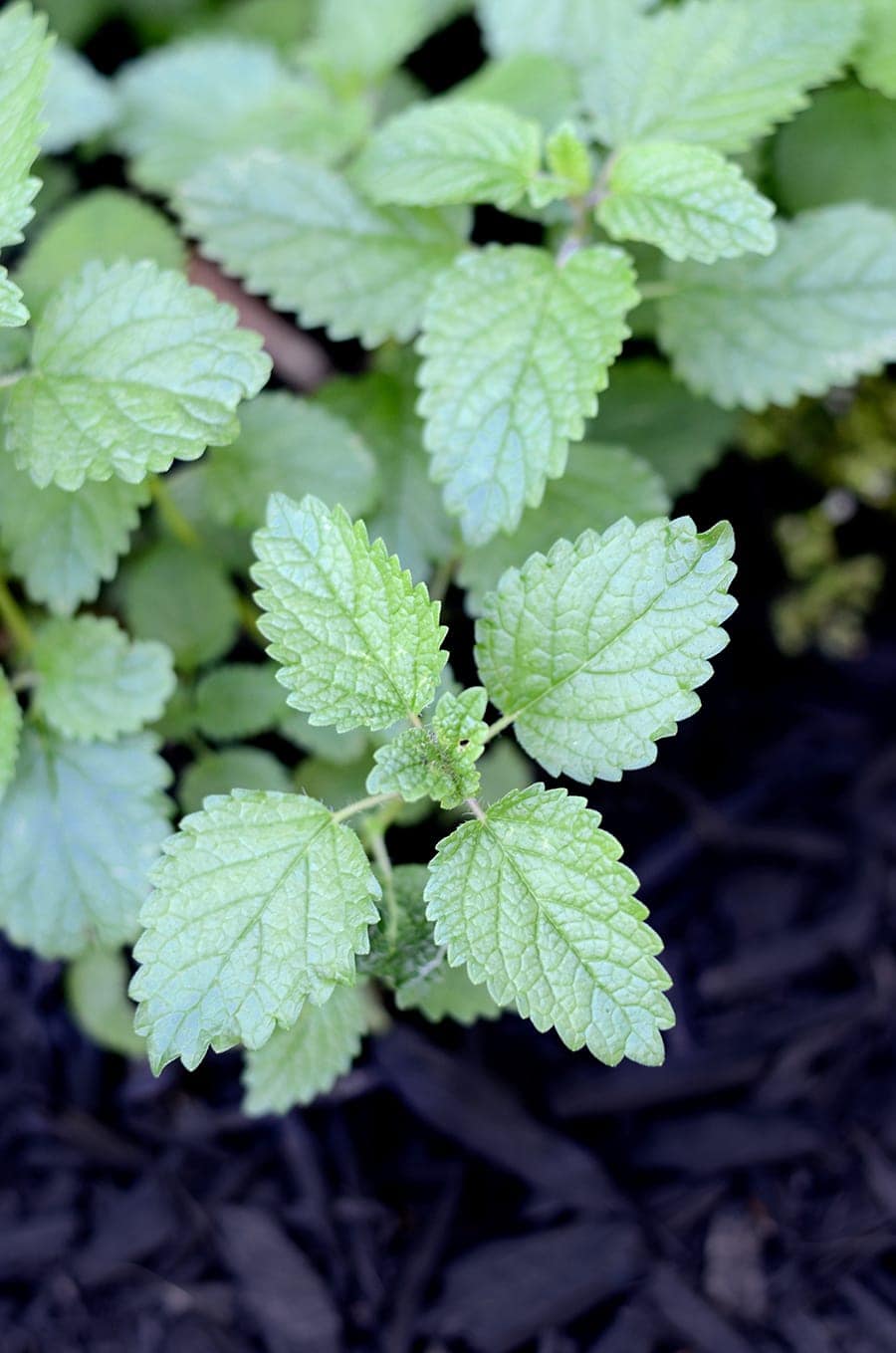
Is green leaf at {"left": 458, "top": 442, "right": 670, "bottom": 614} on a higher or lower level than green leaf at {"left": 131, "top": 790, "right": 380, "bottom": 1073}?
lower

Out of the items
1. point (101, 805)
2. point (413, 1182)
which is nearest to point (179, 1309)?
point (413, 1182)

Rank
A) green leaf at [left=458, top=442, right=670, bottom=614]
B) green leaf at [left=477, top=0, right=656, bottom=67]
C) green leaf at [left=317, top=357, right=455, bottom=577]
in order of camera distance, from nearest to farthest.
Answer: green leaf at [left=458, top=442, right=670, bottom=614], green leaf at [left=317, top=357, right=455, bottom=577], green leaf at [left=477, top=0, right=656, bottom=67]

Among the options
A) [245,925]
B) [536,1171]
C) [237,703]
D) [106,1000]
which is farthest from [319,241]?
[536,1171]

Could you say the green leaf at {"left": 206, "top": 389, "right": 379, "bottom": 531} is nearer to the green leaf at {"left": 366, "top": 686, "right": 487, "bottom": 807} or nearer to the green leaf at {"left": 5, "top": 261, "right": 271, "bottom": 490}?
the green leaf at {"left": 5, "top": 261, "right": 271, "bottom": 490}

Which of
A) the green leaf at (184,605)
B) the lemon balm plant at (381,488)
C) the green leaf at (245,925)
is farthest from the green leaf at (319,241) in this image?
the green leaf at (245,925)

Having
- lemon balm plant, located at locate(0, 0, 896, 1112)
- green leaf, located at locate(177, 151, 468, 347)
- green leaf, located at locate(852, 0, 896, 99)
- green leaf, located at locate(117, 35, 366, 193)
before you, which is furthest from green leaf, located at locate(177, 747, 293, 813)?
green leaf, located at locate(852, 0, 896, 99)

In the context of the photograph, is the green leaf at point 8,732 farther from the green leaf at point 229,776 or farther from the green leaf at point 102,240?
the green leaf at point 102,240

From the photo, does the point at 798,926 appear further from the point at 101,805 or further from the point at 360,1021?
the point at 101,805
